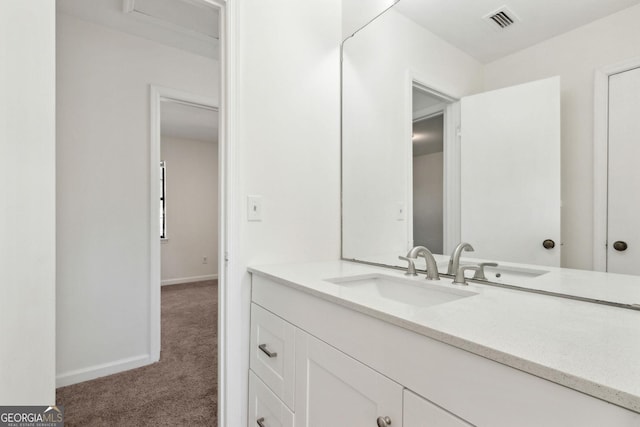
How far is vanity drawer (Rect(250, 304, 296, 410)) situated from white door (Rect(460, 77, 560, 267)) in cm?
77

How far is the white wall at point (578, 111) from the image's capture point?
0.87 meters

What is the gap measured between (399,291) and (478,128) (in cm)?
70

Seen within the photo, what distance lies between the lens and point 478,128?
1155mm

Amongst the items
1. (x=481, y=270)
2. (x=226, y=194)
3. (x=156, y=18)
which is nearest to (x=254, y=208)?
(x=226, y=194)

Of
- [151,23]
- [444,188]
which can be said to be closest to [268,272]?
[444,188]

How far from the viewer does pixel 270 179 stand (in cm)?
146

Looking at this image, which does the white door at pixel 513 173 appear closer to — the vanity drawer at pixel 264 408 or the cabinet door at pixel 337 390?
the cabinet door at pixel 337 390

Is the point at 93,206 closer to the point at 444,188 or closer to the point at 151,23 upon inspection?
the point at 151,23

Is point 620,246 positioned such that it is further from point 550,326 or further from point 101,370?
point 101,370

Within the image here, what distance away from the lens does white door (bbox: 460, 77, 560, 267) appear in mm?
968

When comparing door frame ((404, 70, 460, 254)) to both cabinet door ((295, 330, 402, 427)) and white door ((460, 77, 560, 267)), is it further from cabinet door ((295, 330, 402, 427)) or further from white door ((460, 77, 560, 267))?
cabinet door ((295, 330, 402, 427))

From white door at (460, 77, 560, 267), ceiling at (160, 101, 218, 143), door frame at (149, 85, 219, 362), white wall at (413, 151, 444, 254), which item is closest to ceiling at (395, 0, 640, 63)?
white door at (460, 77, 560, 267)

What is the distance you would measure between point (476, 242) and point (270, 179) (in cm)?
92

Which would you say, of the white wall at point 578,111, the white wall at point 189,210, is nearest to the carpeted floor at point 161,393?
the white wall at point 578,111
